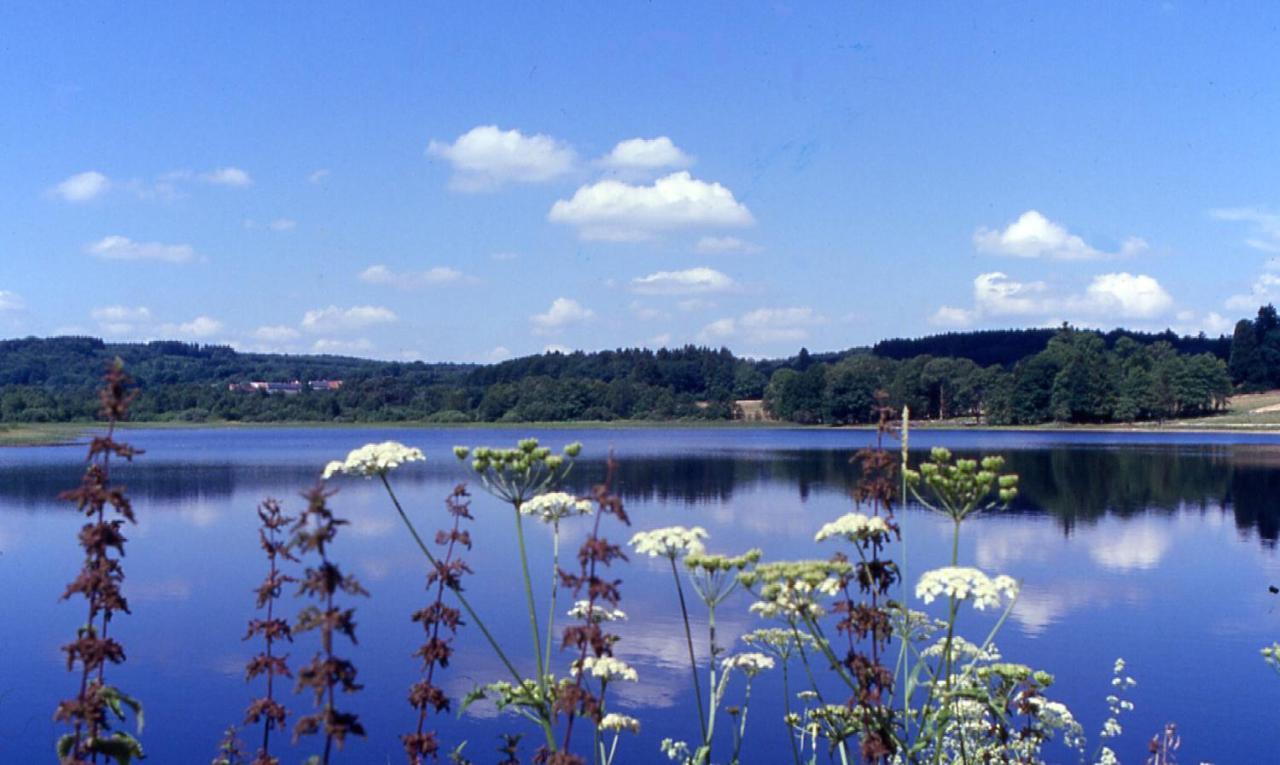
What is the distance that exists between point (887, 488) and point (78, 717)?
11.7 ft

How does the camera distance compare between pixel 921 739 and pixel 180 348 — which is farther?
pixel 180 348

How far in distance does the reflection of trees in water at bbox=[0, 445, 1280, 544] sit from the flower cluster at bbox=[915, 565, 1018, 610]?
2646 cm

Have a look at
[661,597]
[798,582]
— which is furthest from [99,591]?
[661,597]

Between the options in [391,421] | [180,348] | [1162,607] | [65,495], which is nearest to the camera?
[65,495]

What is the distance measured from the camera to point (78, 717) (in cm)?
368

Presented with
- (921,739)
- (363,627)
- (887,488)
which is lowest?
(363,627)

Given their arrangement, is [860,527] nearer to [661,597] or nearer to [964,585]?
[964,585]

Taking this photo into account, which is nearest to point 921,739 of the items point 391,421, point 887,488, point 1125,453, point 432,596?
point 887,488

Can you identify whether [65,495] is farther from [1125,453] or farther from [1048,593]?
[1125,453]

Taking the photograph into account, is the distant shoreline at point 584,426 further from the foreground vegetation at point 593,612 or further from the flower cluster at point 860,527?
the flower cluster at point 860,527

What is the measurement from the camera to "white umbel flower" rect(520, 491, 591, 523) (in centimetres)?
560

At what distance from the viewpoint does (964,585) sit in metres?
4.92

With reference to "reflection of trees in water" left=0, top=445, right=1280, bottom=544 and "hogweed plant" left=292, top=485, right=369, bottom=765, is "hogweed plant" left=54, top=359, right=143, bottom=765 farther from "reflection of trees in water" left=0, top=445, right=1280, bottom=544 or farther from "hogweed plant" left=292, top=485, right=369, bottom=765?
"reflection of trees in water" left=0, top=445, right=1280, bottom=544

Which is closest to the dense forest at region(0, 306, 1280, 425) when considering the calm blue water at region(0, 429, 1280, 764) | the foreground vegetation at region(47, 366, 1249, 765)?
the calm blue water at region(0, 429, 1280, 764)
